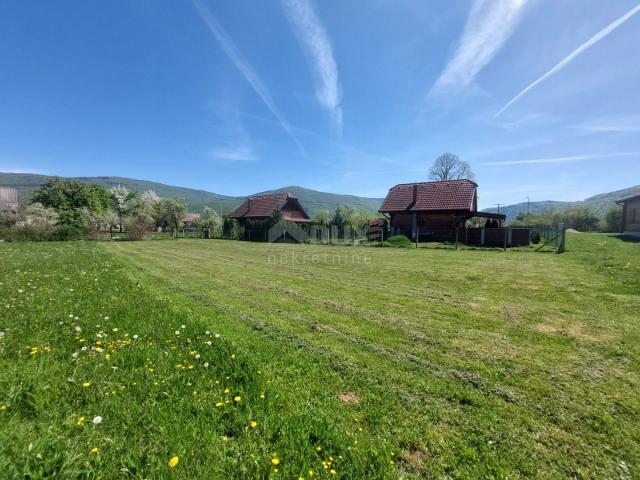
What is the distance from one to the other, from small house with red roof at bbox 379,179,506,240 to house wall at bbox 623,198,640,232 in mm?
12115

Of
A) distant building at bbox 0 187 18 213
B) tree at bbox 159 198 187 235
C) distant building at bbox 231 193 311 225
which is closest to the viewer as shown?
distant building at bbox 0 187 18 213

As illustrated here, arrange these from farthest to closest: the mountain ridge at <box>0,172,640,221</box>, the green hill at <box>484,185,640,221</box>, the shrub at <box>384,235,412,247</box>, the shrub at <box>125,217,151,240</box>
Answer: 1. the mountain ridge at <box>0,172,640,221</box>
2. the green hill at <box>484,185,640,221</box>
3. the shrub at <box>125,217,151,240</box>
4. the shrub at <box>384,235,412,247</box>

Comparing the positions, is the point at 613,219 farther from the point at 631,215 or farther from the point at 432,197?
the point at 432,197

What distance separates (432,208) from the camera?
2402cm

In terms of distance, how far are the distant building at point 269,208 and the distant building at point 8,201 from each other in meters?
22.2

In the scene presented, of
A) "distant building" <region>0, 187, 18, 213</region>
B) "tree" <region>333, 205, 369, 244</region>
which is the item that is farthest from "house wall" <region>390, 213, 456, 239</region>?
"distant building" <region>0, 187, 18, 213</region>

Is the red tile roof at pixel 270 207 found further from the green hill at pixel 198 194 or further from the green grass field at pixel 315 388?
the green hill at pixel 198 194

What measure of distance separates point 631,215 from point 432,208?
19292 millimetres

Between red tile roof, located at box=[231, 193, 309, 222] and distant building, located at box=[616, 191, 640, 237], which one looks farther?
red tile roof, located at box=[231, 193, 309, 222]

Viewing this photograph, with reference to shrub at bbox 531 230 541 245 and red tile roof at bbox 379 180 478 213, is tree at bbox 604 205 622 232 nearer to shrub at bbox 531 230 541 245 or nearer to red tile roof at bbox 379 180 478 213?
red tile roof at bbox 379 180 478 213

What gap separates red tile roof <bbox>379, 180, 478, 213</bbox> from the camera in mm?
23453

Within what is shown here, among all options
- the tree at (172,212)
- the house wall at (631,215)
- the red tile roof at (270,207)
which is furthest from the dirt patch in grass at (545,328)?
the tree at (172,212)

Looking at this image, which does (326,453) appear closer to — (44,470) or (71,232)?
(44,470)

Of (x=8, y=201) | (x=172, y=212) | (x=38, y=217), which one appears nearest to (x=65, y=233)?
(x=38, y=217)
